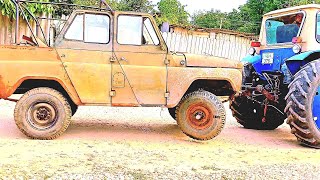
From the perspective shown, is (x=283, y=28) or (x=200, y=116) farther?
(x=283, y=28)

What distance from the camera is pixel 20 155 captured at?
17.7ft

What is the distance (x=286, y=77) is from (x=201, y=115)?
6.42 feet

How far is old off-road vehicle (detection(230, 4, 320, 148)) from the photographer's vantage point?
22.6 ft

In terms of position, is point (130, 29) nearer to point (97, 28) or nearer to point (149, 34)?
point (149, 34)

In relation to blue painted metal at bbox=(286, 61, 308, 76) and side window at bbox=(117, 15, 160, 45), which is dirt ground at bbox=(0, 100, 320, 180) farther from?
side window at bbox=(117, 15, 160, 45)

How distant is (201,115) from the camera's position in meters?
7.11

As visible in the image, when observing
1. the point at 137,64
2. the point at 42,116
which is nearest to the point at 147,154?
the point at 137,64

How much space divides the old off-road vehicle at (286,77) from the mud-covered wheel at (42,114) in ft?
11.5

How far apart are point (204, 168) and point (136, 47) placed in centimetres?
262

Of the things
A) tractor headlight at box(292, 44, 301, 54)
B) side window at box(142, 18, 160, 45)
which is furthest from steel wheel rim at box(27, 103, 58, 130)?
tractor headlight at box(292, 44, 301, 54)

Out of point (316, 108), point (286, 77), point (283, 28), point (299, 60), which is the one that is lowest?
point (316, 108)

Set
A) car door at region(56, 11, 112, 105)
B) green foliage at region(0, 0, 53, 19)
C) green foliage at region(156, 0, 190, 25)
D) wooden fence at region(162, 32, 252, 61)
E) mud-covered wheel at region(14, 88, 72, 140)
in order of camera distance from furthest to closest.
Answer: green foliage at region(156, 0, 190, 25) < wooden fence at region(162, 32, 252, 61) < green foliage at region(0, 0, 53, 19) < car door at region(56, 11, 112, 105) < mud-covered wheel at region(14, 88, 72, 140)

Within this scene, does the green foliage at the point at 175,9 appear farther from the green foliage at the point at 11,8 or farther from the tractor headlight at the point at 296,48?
the tractor headlight at the point at 296,48

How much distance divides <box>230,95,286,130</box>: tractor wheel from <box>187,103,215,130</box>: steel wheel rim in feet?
6.56
